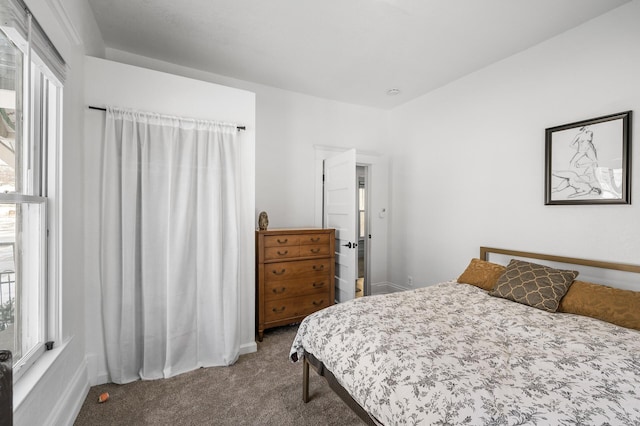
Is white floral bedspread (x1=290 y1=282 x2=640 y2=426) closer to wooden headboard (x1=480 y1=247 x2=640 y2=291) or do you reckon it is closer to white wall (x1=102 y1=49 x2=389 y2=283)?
wooden headboard (x1=480 y1=247 x2=640 y2=291)

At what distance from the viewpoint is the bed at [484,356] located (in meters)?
1.06

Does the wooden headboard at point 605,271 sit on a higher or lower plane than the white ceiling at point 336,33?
lower

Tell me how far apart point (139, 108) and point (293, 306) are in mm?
2438

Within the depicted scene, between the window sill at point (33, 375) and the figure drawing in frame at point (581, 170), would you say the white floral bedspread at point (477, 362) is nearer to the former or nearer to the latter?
the figure drawing in frame at point (581, 170)

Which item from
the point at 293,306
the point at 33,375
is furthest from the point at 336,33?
the point at 33,375

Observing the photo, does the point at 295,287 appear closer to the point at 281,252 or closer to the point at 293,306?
the point at 293,306

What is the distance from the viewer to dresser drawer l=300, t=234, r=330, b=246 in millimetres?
3201

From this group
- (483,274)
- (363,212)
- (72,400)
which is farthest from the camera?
(363,212)

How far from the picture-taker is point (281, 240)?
10.0 feet

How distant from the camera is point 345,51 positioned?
2.84 meters

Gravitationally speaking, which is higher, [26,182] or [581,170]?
[581,170]

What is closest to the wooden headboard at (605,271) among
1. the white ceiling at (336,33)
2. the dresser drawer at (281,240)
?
the white ceiling at (336,33)

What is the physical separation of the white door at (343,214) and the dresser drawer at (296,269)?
292mm

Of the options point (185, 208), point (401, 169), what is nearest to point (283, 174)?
point (185, 208)
